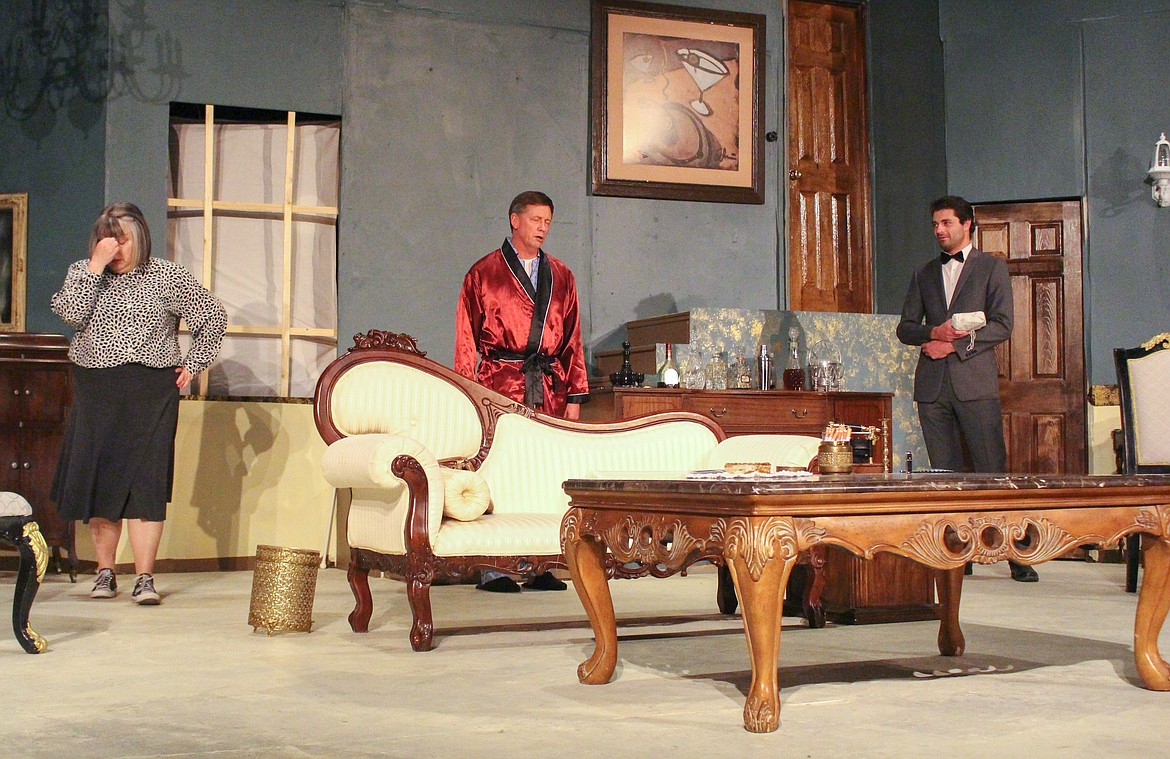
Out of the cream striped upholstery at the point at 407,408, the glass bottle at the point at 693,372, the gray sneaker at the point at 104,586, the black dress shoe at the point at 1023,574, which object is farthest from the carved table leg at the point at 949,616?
the gray sneaker at the point at 104,586

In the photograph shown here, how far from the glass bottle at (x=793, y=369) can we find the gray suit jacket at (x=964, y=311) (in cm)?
97

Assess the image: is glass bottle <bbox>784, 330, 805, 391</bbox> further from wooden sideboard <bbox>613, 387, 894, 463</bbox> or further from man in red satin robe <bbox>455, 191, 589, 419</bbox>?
man in red satin robe <bbox>455, 191, 589, 419</bbox>

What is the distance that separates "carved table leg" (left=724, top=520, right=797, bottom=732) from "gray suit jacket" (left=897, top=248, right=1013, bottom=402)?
3.34 meters

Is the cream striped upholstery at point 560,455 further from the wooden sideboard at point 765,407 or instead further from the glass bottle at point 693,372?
the glass bottle at point 693,372

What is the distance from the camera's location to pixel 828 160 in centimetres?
805

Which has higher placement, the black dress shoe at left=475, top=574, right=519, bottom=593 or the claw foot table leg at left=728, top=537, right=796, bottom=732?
the claw foot table leg at left=728, top=537, right=796, bottom=732

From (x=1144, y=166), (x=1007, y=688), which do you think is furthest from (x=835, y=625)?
(x=1144, y=166)

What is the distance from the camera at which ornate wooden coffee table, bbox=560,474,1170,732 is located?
2.50 metres

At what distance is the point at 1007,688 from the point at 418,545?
172cm

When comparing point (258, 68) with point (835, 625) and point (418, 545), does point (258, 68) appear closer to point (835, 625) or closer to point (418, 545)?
point (418, 545)

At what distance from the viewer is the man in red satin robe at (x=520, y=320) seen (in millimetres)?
5113

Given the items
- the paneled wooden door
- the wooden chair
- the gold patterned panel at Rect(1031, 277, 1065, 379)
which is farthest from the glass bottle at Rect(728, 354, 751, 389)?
the gold patterned panel at Rect(1031, 277, 1065, 379)

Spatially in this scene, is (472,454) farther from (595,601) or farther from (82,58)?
(82,58)

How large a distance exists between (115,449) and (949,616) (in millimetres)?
3364
